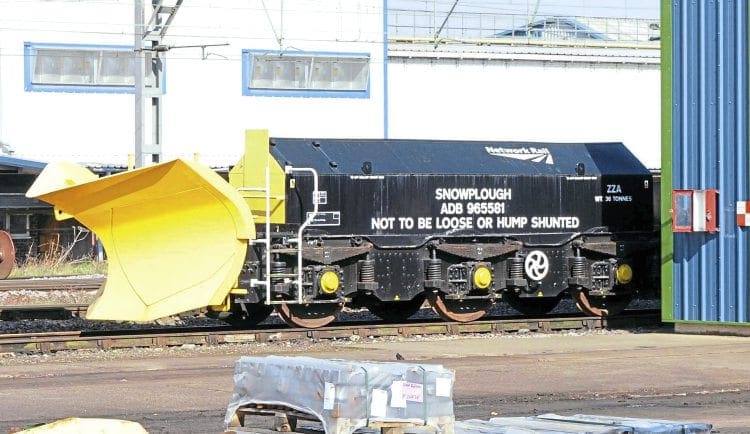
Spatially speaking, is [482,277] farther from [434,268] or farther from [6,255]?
[6,255]

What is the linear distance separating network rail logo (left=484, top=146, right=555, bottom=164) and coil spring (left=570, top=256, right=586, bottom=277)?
1658 millimetres

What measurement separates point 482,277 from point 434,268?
30.2 inches

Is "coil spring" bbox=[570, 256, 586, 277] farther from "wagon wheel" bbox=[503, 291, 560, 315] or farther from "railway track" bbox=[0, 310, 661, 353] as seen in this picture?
"wagon wheel" bbox=[503, 291, 560, 315]

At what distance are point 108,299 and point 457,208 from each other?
215 inches

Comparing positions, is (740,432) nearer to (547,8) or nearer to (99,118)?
(99,118)

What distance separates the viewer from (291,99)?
127 ft

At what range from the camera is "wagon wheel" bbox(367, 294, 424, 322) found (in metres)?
20.2

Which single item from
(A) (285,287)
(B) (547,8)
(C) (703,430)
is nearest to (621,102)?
(B) (547,8)

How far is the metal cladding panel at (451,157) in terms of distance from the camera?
734 inches

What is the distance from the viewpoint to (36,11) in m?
36.1

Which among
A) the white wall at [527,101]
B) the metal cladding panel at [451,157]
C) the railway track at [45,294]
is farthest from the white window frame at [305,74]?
the metal cladding panel at [451,157]

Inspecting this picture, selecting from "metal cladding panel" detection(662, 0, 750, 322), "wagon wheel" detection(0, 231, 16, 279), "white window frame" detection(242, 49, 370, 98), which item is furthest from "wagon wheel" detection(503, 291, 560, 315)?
"white window frame" detection(242, 49, 370, 98)

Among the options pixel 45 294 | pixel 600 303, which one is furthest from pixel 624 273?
pixel 45 294

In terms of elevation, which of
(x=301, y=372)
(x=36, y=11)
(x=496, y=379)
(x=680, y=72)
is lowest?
(x=496, y=379)
